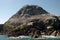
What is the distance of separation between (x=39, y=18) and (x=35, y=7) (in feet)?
86.8

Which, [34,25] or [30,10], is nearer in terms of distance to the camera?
[34,25]

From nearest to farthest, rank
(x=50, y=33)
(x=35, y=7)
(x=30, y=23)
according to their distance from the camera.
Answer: (x=50, y=33) → (x=30, y=23) → (x=35, y=7)

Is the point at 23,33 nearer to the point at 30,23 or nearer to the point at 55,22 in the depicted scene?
the point at 30,23

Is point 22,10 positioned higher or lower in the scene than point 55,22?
higher

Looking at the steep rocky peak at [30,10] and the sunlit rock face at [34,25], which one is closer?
the sunlit rock face at [34,25]

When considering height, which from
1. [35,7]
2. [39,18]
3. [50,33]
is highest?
[35,7]

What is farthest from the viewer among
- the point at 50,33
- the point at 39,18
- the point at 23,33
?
the point at 39,18

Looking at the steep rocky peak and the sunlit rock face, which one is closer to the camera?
the sunlit rock face

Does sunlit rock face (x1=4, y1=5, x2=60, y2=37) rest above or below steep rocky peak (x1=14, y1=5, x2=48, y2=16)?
below

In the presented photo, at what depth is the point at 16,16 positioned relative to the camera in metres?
177

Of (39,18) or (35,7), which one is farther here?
(35,7)

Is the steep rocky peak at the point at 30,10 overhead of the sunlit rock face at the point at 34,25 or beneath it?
overhead

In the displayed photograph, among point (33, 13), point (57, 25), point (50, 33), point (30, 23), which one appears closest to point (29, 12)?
point (33, 13)

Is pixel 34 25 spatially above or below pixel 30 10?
below
